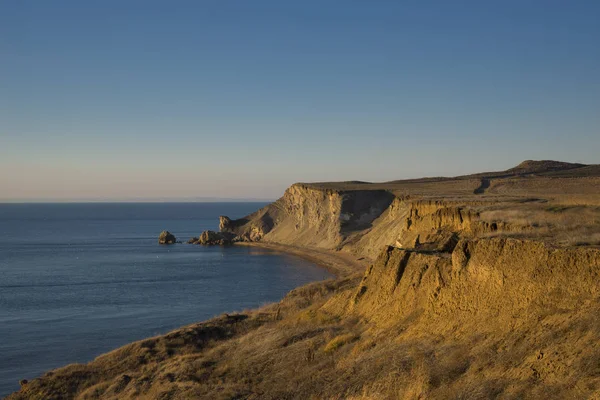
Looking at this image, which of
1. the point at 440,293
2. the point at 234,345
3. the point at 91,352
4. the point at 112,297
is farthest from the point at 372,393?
the point at 112,297

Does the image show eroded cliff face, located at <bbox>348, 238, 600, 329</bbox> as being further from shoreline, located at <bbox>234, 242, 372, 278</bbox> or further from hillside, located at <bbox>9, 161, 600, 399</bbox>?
shoreline, located at <bbox>234, 242, 372, 278</bbox>

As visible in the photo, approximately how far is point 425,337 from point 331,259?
54.6 metres

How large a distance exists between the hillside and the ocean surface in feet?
25.8

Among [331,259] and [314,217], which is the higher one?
[314,217]

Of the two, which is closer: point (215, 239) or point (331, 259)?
point (331, 259)

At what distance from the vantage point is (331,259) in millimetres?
70688

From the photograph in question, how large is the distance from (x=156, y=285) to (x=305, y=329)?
120ft

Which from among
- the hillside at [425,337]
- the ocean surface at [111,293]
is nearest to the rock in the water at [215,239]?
the ocean surface at [111,293]

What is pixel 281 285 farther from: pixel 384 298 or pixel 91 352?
pixel 384 298

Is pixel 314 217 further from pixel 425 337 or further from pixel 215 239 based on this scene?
pixel 425 337

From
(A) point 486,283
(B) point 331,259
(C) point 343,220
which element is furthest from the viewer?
(C) point 343,220

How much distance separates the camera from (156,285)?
182 ft

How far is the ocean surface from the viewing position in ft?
105

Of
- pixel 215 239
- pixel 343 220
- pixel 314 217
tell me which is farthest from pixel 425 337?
pixel 215 239
